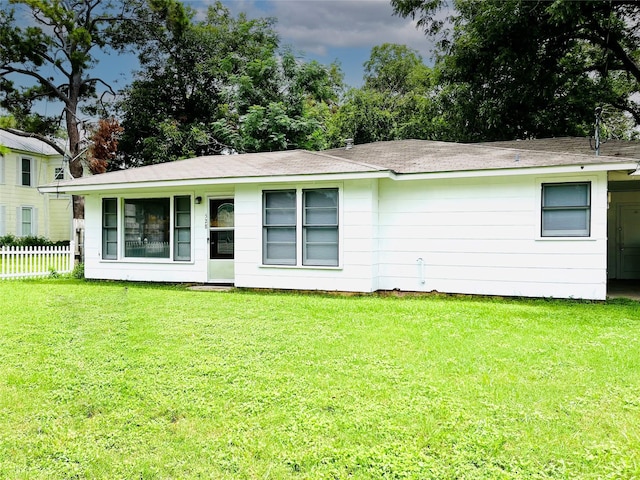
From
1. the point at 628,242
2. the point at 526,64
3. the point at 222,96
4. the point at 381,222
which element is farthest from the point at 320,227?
the point at 222,96

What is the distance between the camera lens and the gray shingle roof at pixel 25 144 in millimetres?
24203

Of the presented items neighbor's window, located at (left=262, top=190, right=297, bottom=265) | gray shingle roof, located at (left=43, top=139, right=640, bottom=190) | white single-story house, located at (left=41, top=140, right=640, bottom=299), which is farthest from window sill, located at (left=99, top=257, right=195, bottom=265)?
neighbor's window, located at (left=262, top=190, right=297, bottom=265)

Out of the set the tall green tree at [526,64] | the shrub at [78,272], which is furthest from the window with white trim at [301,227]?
the tall green tree at [526,64]

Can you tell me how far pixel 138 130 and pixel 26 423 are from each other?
24369 mm

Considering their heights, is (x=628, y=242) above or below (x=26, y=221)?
below

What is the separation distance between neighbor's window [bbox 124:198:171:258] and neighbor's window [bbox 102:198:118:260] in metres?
0.34

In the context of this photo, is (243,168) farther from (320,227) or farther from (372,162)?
(372,162)

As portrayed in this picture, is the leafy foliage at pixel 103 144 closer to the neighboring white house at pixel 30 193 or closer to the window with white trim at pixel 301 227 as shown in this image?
the neighboring white house at pixel 30 193

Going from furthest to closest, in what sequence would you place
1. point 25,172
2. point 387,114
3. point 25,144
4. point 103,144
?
point 387,114 < point 25,144 < point 25,172 < point 103,144

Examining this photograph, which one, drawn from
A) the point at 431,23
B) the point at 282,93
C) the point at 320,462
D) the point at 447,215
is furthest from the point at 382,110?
the point at 320,462

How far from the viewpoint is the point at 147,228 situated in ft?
37.5

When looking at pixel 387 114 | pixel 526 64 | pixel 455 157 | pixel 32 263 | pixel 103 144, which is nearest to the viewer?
pixel 455 157

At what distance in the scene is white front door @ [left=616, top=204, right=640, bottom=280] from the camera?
11.6 metres

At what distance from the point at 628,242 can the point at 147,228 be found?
12055 mm
